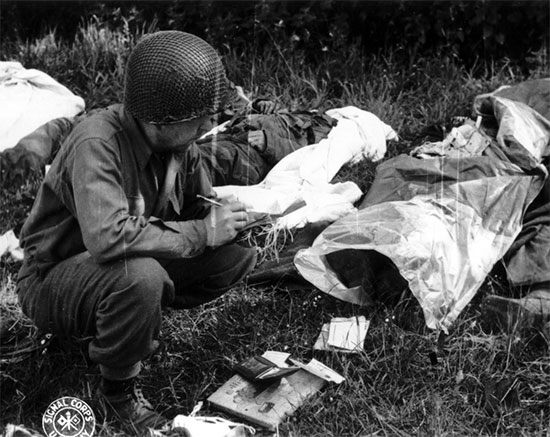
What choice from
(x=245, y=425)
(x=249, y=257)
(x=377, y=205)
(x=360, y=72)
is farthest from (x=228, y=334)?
(x=360, y=72)

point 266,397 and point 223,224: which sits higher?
point 223,224

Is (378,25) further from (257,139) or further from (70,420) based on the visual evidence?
(70,420)

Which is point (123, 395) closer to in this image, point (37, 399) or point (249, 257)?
point (37, 399)

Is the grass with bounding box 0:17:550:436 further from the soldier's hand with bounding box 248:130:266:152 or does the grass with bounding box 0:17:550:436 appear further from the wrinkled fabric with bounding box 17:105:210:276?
the soldier's hand with bounding box 248:130:266:152

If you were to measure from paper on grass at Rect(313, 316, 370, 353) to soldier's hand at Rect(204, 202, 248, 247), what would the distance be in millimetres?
682

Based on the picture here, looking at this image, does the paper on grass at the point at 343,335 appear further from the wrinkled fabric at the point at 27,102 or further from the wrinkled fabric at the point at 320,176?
the wrinkled fabric at the point at 27,102

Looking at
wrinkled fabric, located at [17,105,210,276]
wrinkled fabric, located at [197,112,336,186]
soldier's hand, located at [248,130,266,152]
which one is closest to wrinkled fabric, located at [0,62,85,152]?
wrinkled fabric, located at [197,112,336,186]

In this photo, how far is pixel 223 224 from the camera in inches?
128

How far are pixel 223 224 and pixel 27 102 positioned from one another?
2.66 meters

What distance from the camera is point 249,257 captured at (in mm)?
3684

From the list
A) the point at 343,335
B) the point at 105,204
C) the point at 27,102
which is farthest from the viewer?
the point at 27,102

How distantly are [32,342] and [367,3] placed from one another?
333 cm

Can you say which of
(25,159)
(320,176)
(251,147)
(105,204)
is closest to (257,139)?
(251,147)

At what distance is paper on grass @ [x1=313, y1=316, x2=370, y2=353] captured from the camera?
145 inches
